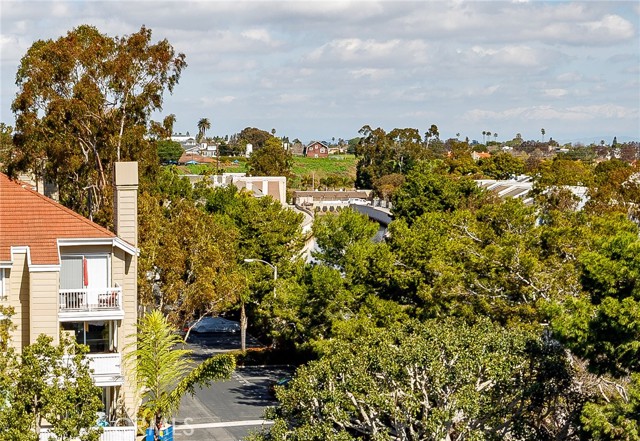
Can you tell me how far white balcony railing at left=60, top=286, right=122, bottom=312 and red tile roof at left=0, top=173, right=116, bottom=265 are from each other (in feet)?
4.50

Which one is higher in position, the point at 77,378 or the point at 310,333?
the point at 77,378

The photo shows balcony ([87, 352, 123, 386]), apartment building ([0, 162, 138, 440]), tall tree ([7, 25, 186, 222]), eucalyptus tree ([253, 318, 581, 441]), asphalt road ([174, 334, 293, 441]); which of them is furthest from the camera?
tall tree ([7, 25, 186, 222])

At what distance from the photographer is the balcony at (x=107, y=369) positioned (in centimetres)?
2870

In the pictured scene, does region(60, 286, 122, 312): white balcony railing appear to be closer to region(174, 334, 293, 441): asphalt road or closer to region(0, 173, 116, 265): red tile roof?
region(0, 173, 116, 265): red tile roof

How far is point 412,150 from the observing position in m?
142

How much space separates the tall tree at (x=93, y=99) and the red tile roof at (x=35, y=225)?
16.4m

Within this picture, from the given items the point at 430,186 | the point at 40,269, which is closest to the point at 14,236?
the point at 40,269

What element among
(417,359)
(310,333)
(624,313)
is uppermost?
(624,313)

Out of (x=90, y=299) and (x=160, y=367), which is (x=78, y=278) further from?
(x=160, y=367)

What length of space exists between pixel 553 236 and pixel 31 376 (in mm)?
22754

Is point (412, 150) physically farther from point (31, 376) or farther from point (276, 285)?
point (31, 376)

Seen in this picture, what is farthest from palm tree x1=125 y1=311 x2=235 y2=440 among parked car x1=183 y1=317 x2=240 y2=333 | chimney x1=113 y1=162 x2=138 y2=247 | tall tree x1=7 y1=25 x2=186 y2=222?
parked car x1=183 y1=317 x2=240 y2=333

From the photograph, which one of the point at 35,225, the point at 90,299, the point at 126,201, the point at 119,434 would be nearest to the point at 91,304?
the point at 90,299

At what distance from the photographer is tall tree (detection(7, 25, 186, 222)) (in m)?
46.2
